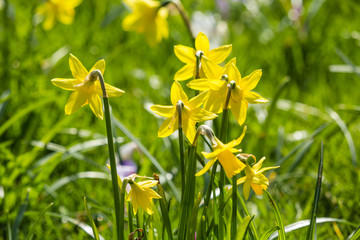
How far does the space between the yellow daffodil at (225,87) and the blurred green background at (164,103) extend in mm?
605

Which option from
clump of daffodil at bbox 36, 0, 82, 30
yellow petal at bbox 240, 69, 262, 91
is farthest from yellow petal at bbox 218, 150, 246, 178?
clump of daffodil at bbox 36, 0, 82, 30

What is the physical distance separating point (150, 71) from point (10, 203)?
5.32ft

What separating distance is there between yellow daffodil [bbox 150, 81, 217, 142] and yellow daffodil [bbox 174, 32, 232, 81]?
5.3 inches

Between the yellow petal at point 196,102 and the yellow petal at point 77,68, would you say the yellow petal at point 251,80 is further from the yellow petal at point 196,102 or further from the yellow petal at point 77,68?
the yellow petal at point 77,68

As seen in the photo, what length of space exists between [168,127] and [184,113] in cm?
5

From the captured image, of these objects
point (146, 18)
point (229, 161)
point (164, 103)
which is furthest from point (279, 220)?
point (164, 103)

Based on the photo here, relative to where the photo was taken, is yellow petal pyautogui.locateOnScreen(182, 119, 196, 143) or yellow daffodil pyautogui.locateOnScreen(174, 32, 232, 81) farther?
yellow daffodil pyautogui.locateOnScreen(174, 32, 232, 81)

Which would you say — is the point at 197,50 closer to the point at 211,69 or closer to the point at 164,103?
the point at 211,69

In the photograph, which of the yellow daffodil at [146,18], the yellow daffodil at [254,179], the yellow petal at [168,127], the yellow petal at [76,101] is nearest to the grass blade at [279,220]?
the yellow daffodil at [254,179]

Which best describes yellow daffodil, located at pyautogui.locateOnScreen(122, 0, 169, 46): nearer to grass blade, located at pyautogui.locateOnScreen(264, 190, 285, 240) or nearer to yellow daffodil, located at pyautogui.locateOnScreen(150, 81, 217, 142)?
yellow daffodil, located at pyautogui.locateOnScreen(150, 81, 217, 142)

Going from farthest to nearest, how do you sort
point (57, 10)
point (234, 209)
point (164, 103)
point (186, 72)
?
point (57, 10), point (164, 103), point (186, 72), point (234, 209)

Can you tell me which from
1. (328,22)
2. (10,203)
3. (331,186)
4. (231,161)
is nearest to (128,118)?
(10,203)

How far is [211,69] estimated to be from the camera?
1103 millimetres

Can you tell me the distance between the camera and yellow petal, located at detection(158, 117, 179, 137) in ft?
3.55
